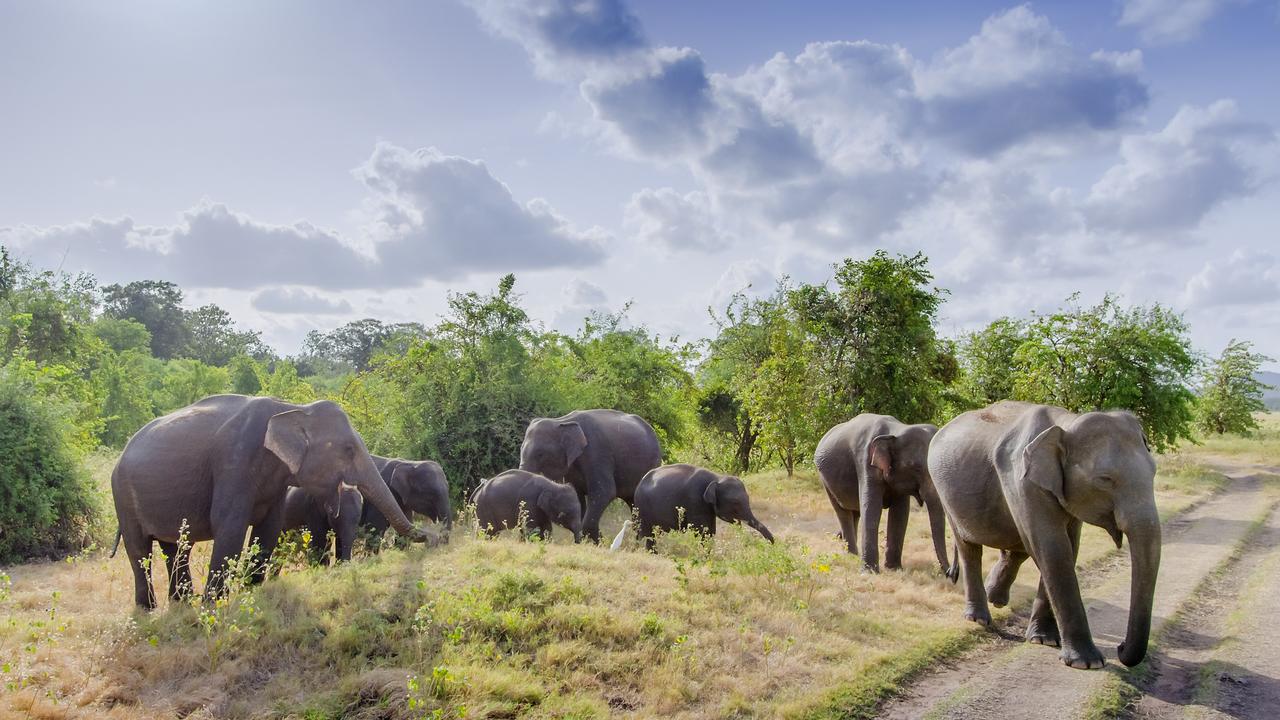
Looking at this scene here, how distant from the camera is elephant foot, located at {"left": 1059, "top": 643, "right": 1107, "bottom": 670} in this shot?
26.2 feet

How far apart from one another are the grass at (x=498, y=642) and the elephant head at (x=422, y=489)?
5049mm

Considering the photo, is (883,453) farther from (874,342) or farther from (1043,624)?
(874,342)

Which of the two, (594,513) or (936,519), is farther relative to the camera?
(594,513)

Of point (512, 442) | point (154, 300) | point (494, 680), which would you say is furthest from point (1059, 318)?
point (154, 300)

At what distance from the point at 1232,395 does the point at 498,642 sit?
5679 centimetres

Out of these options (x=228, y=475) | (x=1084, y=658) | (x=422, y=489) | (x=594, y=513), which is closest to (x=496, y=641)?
(x=228, y=475)

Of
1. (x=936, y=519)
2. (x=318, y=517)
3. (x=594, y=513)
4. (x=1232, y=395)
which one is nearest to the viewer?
(x=318, y=517)

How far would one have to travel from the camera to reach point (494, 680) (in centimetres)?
666

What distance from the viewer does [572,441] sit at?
17.6 meters

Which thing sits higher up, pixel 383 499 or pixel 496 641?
pixel 383 499

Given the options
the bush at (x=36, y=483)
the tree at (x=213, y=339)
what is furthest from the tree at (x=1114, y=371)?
→ the tree at (x=213, y=339)

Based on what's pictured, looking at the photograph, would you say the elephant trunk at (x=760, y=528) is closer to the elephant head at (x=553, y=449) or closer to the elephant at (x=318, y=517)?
the elephant head at (x=553, y=449)

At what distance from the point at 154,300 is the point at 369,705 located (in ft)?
323

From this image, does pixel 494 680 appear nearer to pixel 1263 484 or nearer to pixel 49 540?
pixel 49 540
